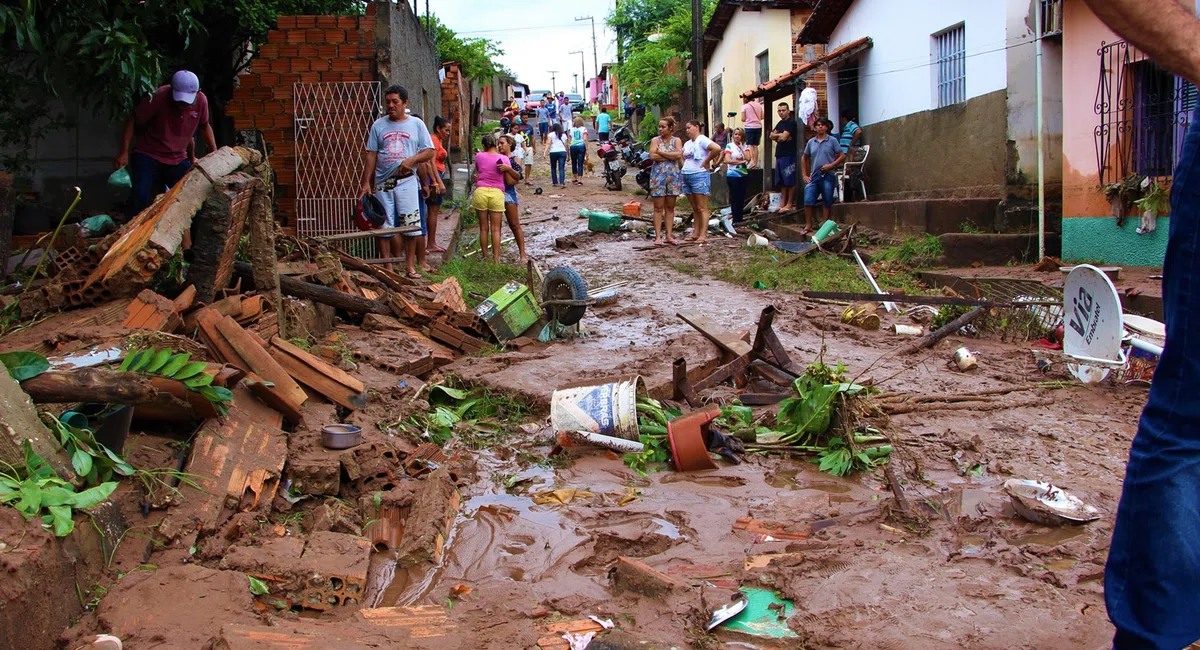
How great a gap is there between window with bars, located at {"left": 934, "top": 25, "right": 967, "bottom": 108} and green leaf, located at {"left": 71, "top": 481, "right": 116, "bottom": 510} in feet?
36.5

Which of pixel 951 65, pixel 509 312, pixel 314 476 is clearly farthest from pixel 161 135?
pixel 951 65

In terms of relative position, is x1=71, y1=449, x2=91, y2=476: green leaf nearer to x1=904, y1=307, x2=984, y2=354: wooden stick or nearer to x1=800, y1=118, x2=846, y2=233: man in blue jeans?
x1=904, y1=307, x2=984, y2=354: wooden stick

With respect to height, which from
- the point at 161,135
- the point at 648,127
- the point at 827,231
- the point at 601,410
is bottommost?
the point at 601,410

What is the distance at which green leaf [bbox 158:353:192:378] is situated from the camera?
3486mm

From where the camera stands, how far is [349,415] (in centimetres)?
468

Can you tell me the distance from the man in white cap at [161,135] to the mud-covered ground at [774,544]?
9.39 ft

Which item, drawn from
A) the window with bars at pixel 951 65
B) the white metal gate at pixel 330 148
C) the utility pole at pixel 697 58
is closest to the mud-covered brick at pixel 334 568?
the white metal gate at pixel 330 148

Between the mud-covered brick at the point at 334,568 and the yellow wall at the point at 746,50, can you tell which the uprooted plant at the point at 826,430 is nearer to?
the mud-covered brick at the point at 334,568

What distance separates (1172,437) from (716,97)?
24.9 meters

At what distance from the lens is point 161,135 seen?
6977mm

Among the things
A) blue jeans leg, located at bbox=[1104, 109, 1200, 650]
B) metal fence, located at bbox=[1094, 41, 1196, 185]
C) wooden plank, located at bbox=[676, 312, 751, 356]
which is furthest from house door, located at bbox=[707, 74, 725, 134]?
blue jeans leg, located at bbox=[1104, 109, 1200, 650]

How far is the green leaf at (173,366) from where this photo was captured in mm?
3486

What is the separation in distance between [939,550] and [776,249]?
8.98m

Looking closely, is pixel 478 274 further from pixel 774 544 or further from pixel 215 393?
pixel 774 544
